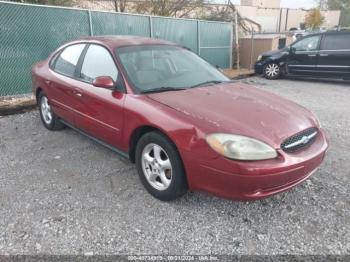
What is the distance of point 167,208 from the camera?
286 centimetres

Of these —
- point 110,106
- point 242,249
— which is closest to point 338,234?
point 242,249

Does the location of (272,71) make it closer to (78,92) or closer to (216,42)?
(216,42)

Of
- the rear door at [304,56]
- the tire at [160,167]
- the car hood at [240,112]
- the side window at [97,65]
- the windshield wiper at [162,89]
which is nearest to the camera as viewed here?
the car hood at [240,112]

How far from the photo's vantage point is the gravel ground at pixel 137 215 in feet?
7.84

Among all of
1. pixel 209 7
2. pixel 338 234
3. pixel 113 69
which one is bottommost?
pixel 338 234

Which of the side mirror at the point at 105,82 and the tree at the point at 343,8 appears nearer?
the side mirror at the point at 105,82

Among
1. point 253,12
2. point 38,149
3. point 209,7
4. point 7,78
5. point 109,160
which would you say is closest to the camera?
point 109,160

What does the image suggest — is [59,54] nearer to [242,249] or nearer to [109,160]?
[109,160]

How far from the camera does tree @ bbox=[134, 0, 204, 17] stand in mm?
12617

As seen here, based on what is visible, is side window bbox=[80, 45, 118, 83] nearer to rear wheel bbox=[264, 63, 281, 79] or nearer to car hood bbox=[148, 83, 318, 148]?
car hood bbox=[148, 83, 318, 148]

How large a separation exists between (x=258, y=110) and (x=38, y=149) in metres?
3.08

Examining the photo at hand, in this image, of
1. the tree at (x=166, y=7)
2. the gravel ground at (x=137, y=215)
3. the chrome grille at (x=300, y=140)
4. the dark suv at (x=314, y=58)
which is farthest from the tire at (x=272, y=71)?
the chrome grille at (x=300, y=140)

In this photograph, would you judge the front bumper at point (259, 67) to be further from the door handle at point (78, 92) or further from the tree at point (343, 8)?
the tree at point (343, 8)

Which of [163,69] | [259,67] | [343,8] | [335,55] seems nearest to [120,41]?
[163,69]
